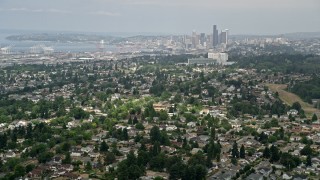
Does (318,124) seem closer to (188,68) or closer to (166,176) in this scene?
(166,176)

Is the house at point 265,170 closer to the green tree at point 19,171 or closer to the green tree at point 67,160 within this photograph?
the green tree at point 67,160

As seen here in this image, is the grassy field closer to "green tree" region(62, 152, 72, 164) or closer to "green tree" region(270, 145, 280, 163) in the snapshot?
"green tree" region(270, 145, 280, 163)

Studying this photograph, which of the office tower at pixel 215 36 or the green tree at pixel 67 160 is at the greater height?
the office tower at pixel 215 36

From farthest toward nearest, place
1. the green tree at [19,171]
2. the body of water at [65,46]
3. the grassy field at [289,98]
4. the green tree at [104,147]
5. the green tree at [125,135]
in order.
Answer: the body of water at [65,46] < the grassy field at [289,98] < the green tree at [125,135] < the green tree at [104,147] < the green tree at [19,171]

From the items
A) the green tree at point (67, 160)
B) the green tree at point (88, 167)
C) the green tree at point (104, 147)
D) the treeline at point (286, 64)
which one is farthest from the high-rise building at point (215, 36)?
the green tree at point (88, 167)

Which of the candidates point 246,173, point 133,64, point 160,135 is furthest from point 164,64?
point 246,173

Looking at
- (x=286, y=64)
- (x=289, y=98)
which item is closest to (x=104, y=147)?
(x=289, y=98)
